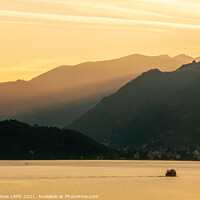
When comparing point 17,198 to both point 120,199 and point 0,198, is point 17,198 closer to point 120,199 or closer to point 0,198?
point 0,198

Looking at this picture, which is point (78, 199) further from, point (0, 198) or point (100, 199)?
point (0, 198)

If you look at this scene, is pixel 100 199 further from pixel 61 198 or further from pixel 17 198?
pixel 17 198

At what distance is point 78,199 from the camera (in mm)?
193000

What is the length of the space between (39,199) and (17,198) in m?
5.95

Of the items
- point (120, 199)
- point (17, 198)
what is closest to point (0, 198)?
point (17, 198)

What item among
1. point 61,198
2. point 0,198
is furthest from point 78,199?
point 0,198

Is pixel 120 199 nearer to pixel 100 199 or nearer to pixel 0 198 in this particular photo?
pixel 100 199

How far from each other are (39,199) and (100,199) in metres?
17.2

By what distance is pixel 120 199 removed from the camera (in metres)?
199

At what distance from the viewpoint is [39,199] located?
189 metres

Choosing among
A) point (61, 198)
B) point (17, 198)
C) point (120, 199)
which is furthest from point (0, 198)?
point (120, 199)

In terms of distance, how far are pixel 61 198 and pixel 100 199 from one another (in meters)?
10.4

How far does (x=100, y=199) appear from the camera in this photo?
196000mm

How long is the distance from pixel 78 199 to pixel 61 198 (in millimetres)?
5597
